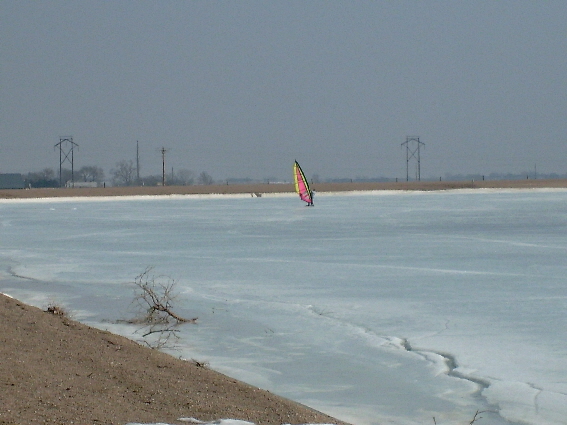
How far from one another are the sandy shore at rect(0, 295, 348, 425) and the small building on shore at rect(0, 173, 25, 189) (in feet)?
347

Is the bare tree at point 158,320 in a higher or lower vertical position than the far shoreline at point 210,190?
lower

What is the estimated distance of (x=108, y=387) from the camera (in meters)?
5.81

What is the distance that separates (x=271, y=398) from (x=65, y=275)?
8.82 m

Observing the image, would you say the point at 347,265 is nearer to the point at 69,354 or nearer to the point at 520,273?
the point at 520,273

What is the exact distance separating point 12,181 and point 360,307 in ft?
348

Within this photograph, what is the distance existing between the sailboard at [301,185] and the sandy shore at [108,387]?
37207 mm

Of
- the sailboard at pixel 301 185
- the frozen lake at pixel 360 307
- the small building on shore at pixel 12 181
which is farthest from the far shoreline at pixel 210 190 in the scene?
the frozen lake at pixel 360 307

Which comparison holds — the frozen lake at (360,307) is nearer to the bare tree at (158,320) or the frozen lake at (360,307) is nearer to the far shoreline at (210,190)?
the bare tree at (158,320)

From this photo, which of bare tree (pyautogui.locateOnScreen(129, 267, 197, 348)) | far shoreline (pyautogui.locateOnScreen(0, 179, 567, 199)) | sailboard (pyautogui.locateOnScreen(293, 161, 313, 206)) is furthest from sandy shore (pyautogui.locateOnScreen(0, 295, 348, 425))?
far shoreline (pyautogui.locateOnScreen(0, 179, 567, 199))

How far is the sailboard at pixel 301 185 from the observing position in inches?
1747

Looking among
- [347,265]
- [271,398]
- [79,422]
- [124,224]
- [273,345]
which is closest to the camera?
[79,422]

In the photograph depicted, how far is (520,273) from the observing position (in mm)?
13422

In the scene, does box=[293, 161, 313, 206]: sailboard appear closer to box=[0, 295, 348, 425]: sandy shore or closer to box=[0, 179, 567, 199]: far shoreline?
box=[0, 179, 567, 199]: far shoreline

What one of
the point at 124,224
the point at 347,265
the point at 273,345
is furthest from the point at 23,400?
the point at 124,224
